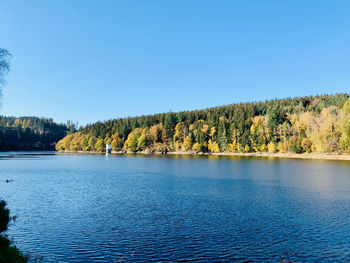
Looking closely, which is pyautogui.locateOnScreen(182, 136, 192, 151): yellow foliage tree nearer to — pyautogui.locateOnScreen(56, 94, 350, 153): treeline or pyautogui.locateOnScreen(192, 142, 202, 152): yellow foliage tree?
pyautogui.locateOnScreen(56, 94, 350, 153): treeline

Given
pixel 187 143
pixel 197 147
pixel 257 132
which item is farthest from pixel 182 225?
pixel 187 143

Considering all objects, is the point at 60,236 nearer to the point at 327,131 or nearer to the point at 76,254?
the point at 76,254

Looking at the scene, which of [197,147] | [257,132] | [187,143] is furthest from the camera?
[187,143]

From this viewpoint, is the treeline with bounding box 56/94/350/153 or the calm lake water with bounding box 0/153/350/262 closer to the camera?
the calm lake water with bounding box 0/153/350/262

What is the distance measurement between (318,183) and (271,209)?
804 inches

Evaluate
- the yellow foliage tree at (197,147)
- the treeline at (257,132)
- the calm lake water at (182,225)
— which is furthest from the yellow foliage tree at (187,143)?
the calm lake water at (182,225)

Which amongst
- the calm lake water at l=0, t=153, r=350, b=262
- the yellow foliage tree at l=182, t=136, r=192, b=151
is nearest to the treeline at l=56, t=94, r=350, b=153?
the yellow foliage tree at l=182, t=136, r=192, b=151

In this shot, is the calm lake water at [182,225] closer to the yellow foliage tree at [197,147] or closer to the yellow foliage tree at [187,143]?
the yellow foliage tree at [197,147]

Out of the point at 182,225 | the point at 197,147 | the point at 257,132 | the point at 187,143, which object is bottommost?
the point at 182,225

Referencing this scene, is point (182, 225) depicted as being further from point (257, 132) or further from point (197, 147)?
point (197, 147)

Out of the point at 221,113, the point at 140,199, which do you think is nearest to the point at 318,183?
the point at 140,199

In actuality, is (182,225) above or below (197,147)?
below

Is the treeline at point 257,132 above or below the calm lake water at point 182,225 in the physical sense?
above

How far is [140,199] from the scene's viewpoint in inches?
1211
